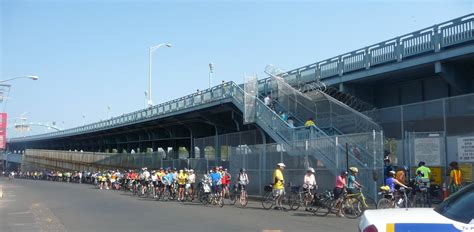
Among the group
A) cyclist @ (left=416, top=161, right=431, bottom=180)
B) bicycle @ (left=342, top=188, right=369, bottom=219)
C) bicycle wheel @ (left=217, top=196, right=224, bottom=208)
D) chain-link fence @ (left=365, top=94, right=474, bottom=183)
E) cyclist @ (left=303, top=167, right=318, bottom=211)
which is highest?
chain-link fence @ (left=365, top=94, right=474, bottom=183)

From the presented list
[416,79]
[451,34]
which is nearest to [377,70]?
[416,79]

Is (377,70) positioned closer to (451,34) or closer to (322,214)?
(451,34)

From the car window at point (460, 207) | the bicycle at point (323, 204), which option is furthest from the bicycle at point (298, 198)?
the car window at point (460, 207)

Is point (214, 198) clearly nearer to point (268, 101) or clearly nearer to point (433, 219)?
point (268, 101)

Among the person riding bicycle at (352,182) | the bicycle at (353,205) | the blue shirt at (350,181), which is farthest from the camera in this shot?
the blue shirt at (350,181)

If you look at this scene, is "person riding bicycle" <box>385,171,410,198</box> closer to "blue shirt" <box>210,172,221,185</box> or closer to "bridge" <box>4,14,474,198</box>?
"bridge" <box>4,14,474,198</box>

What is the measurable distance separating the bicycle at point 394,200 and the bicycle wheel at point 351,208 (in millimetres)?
810

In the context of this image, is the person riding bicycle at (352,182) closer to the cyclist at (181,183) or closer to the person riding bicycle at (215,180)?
the person riding bicycle at (215,180)

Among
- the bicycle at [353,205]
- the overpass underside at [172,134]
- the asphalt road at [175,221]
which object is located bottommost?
the asphalt road at [175,221]

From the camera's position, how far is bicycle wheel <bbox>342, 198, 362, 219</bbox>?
17.1 m

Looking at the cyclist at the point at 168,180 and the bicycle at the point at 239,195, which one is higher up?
the cyclist at the point at 168,180

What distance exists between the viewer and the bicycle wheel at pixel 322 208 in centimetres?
1823

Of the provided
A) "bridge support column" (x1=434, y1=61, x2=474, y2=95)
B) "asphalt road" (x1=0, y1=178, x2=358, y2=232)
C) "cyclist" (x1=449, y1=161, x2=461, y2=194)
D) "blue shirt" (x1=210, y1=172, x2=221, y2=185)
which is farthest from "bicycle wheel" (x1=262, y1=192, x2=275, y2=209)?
"bridge support column" (x1=434, y1=61, x2=474, y2=95)

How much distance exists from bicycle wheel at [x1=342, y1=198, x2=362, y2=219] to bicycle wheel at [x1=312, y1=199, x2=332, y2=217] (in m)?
0.85
